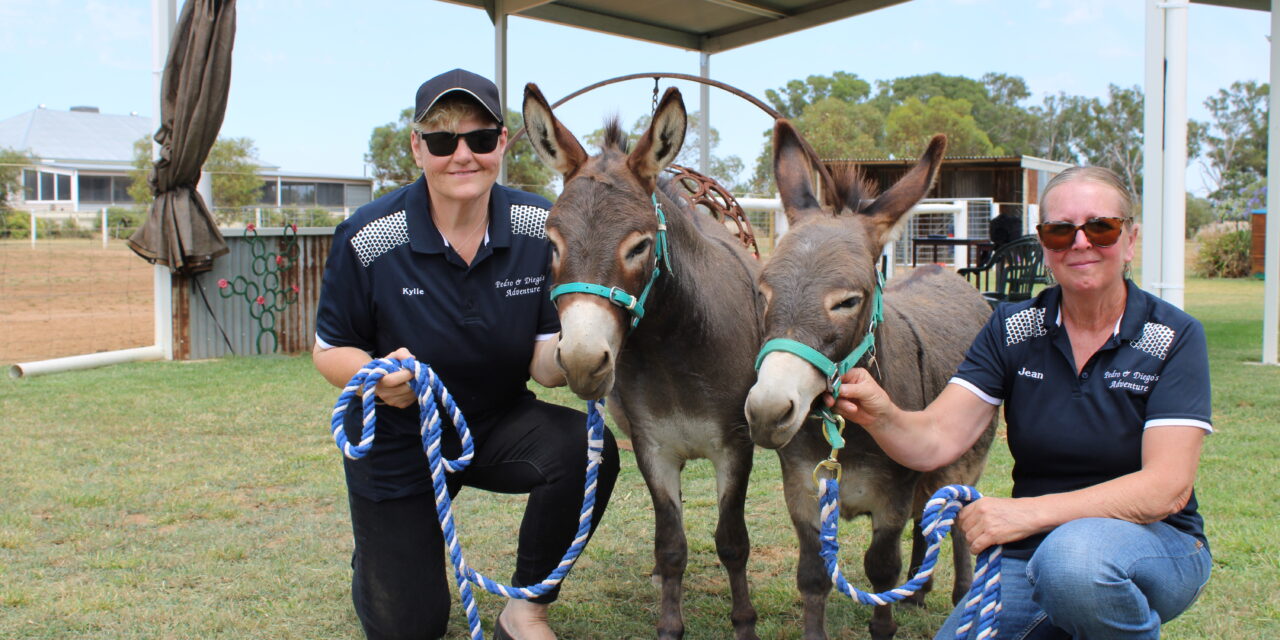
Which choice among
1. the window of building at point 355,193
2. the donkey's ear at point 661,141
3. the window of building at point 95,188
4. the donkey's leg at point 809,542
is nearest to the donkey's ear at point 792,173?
the donkey's ear at point 661,141

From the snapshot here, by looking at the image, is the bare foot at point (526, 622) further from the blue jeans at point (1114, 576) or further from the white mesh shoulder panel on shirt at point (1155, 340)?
the white mesh shoulder panel on shirt at point (1155, 340)

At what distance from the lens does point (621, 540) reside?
14.9ft

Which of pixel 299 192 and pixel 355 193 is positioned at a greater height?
pixel 355 193

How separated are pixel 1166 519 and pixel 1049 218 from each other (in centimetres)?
85

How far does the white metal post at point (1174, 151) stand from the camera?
6789 mm

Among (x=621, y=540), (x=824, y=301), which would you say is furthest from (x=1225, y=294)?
(x=824, y=301)

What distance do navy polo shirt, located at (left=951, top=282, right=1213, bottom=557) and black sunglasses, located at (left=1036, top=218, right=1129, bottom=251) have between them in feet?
→ 0.81

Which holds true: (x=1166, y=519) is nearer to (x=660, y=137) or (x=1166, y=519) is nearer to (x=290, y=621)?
(x=660, y=137)

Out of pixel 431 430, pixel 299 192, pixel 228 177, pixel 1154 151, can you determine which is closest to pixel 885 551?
pixel 431 430

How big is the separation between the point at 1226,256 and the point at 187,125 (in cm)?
2689

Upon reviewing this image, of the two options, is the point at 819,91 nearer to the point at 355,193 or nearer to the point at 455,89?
the point at 355,193

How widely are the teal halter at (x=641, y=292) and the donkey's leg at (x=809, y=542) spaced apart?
73 centimetres

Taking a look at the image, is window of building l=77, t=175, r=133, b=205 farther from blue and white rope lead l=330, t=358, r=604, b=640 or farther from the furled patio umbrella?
blue and white rope lead l=330, t=358, r=604, b=640

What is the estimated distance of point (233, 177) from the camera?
32656mm
